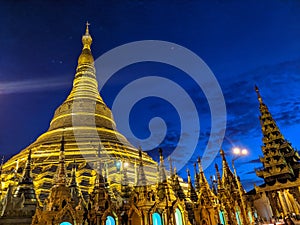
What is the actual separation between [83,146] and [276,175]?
76.9ft

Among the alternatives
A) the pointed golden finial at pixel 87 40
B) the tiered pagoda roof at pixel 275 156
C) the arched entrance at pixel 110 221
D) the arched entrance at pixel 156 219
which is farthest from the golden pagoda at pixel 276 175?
the pointed golden finial at pixel 87 40

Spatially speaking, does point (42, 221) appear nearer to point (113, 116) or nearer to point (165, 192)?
point (165, 192)

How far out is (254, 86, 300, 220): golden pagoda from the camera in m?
27.3

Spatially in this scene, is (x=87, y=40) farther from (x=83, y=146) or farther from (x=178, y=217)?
(x=178, y=217)

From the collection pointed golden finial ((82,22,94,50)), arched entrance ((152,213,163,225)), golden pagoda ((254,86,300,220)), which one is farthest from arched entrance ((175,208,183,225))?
pointed golden finial ((82,22,94,50))

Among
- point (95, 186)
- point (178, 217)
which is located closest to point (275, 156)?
point (178, 217)

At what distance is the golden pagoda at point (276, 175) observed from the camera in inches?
1077

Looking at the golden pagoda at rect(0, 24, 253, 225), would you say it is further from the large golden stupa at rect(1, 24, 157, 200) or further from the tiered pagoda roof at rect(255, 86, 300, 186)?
the tiered pagoda roof at rect(255, 86, 300, 186)

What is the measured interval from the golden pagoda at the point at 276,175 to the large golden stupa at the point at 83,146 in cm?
1385

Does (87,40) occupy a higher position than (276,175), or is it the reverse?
(87,40)

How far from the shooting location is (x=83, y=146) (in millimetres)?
29297

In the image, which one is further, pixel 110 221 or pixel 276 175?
pixel 276 175

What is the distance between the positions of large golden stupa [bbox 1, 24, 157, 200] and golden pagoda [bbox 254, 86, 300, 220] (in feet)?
45.4

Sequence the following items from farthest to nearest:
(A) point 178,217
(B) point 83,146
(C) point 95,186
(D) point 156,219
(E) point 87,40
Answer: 1. (E) point 87,40
2. (B) point 83,146
3. (A) point 178,217
4. (C) point 95,186
5. (D) point 156,219
